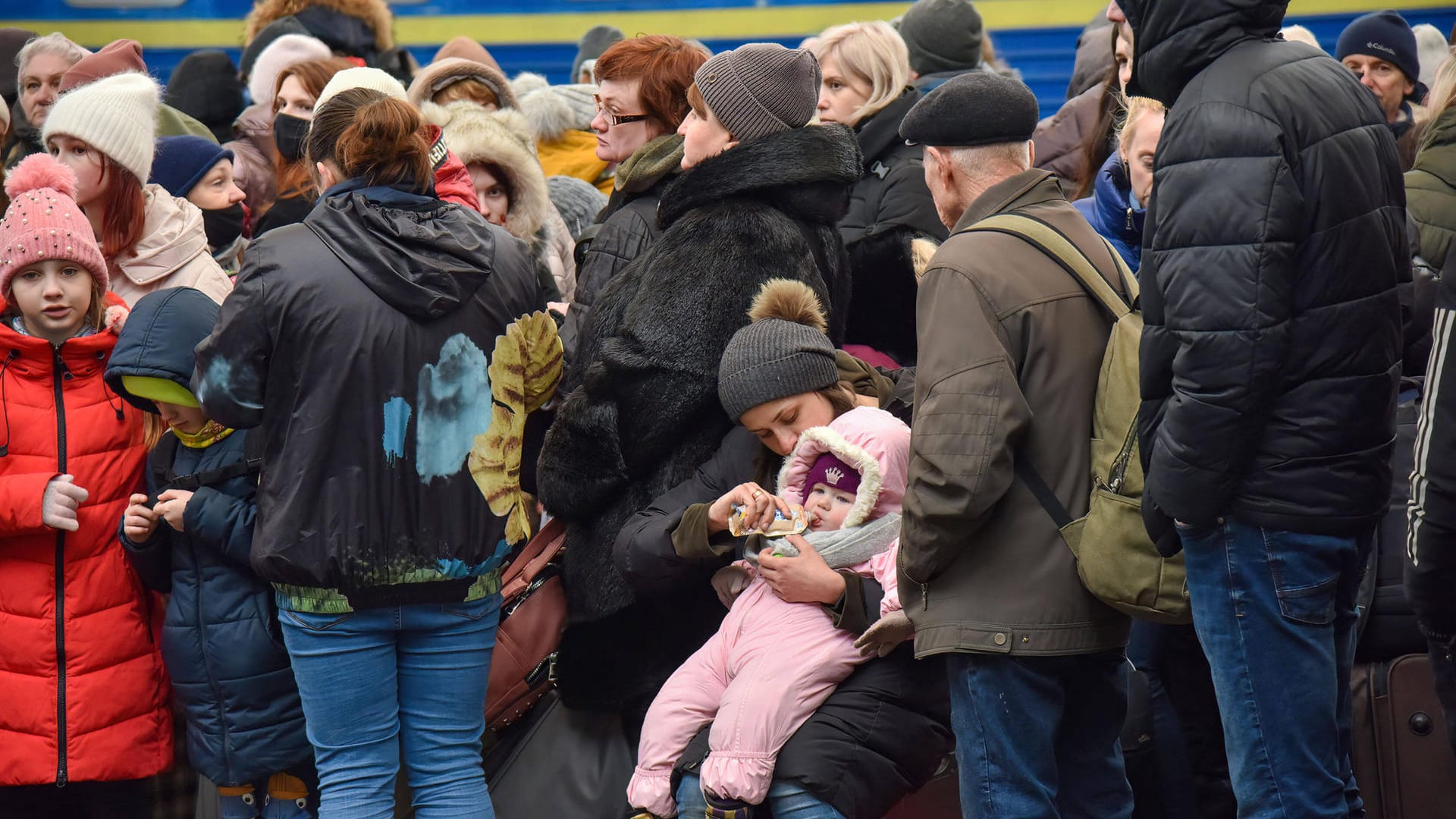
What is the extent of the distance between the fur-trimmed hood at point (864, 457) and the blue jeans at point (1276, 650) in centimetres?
73

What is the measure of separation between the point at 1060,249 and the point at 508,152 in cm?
235

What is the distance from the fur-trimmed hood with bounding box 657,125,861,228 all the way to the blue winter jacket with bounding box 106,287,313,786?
1212mm

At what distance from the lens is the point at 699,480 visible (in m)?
3.44

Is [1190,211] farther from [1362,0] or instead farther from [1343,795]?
[1362,0]

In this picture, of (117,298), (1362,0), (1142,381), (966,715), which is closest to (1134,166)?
(1142,381)

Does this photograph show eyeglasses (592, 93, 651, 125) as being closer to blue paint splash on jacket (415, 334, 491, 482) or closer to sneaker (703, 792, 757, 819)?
blue paint splash on jacket (415, 334, 491, 482)

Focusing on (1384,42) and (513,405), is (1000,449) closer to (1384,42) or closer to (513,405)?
(513,405)

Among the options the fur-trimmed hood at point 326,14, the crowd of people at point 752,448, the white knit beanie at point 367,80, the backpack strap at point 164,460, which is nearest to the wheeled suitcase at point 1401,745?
the crowd of people at point 752,448

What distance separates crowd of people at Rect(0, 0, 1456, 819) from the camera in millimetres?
2535

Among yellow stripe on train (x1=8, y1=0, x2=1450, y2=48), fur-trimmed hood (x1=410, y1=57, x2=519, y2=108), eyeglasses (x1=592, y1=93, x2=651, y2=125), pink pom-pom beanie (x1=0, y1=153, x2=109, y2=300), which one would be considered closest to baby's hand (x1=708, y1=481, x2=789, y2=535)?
eyeglasses (x1=592, y1=93, x2=651, y2=125)

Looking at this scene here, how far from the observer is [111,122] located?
413cm

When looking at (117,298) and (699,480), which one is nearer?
(699,480)

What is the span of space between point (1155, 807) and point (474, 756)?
1.78 metres

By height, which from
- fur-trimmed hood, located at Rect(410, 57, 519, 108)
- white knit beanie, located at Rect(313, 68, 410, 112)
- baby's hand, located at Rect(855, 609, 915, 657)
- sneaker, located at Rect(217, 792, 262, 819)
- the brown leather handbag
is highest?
white knit beanie, located at Rect(313, 68, 410, 112)
